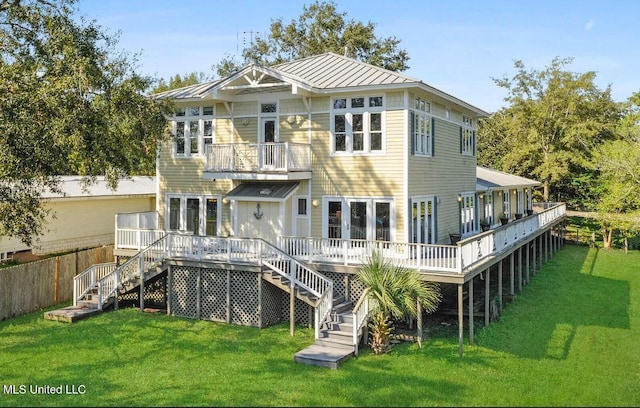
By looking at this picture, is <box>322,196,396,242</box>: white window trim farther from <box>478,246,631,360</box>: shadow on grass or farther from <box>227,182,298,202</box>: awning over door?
<box>478,246,631,360</box>: shadow on grass

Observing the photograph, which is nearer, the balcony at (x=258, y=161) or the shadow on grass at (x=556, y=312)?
the shadow on grass at (x=556, y=312)

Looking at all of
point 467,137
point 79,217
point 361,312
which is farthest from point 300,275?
point 79,217

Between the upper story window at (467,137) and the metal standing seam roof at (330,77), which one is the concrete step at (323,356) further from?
the upper story window at (467,137)

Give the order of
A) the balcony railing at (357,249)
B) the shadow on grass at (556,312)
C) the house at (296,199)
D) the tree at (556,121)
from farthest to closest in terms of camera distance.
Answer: the tree at (556,121) < the house at (296,199) < the shadow on grass at (556,312) < the balcony railing at (357,249)

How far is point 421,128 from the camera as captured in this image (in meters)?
18.2

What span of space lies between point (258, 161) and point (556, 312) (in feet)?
36.6

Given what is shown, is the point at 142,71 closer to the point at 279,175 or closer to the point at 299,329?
the point at 279,175

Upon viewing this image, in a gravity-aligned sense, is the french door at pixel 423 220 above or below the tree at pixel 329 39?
below

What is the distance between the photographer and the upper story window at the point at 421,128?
17.4 metres

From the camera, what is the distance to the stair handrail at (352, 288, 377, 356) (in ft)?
43.7

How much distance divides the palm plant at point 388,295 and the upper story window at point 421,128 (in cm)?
495

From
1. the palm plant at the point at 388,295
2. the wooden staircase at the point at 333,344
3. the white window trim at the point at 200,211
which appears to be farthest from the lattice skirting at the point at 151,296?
the palm plant at the point at 388,295

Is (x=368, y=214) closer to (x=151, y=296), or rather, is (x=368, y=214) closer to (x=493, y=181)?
(x=151, y=296)

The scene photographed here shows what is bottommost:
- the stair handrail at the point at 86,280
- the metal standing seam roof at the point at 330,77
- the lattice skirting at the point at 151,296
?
the lattice skirting at the point at 151,296
